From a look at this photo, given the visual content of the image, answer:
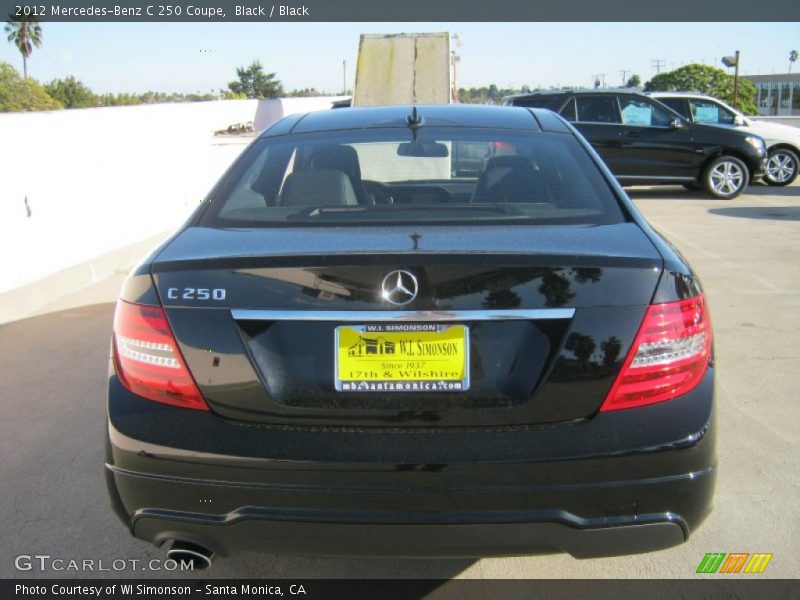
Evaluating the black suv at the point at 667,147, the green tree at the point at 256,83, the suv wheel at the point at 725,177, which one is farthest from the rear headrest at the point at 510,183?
the green tree at the point at 256,83

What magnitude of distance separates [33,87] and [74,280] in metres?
47.7

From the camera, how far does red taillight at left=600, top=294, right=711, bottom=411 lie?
2250 mm

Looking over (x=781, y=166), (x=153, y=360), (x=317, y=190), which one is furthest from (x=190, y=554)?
(x=781, y=166)

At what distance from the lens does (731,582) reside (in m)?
2.86

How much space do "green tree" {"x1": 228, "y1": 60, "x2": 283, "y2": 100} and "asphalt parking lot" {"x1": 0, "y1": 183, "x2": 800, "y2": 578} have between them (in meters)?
112

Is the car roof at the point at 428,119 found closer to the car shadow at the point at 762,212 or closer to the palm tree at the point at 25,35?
the car shadow at the point at 762,212

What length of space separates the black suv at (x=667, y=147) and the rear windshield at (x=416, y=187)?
11.2m

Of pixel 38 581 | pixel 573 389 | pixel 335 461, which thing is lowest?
pixel 38 581

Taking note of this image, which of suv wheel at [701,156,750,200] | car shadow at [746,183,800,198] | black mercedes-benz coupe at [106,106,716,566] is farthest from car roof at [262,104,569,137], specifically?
car shadow at [746,183,800,198]

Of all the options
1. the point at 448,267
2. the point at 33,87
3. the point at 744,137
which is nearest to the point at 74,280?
the point at 448,267

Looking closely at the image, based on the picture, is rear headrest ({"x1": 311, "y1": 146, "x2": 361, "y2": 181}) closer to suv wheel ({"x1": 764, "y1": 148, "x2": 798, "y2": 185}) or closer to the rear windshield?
the rear windshield

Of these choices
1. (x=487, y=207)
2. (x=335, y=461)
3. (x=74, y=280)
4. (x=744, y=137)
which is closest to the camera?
(x=335, y=461)

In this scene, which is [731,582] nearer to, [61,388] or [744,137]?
[61,388]

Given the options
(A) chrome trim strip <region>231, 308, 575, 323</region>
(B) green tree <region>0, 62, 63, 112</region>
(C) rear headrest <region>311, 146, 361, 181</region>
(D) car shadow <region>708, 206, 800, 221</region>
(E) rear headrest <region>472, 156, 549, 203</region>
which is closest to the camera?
(A) chrome trim strip <region>231, 308, 575, 323</region>
